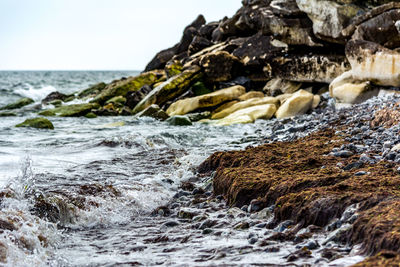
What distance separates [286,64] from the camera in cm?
1702

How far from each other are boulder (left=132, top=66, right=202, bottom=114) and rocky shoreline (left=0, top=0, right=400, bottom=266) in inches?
2.0

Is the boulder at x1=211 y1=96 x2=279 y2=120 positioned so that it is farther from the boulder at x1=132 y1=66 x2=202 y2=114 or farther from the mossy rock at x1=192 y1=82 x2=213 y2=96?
the boulder at x1=132 y1=66 x2=202 y2=114

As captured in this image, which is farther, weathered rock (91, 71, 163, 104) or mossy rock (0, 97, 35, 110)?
mossy rock (0, 97, 35, 110)

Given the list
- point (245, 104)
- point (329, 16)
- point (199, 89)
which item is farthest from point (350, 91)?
point (199, 89)

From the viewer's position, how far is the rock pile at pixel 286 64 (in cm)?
1216

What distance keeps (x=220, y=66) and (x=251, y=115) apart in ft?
16.0

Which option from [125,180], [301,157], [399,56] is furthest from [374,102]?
[125,180]

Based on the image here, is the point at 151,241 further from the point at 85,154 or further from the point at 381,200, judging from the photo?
the point at 85,154

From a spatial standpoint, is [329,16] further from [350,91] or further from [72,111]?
[72,111]

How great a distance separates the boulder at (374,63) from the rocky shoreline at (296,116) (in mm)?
35

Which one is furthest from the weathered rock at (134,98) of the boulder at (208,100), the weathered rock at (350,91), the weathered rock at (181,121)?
the weathered rock at (350,91)

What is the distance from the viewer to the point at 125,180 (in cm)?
681

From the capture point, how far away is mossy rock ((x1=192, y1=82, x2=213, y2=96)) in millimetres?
18844

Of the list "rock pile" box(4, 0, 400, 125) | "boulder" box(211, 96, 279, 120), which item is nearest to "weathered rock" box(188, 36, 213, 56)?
"rock pile" box(4, 0, 400, 125)
